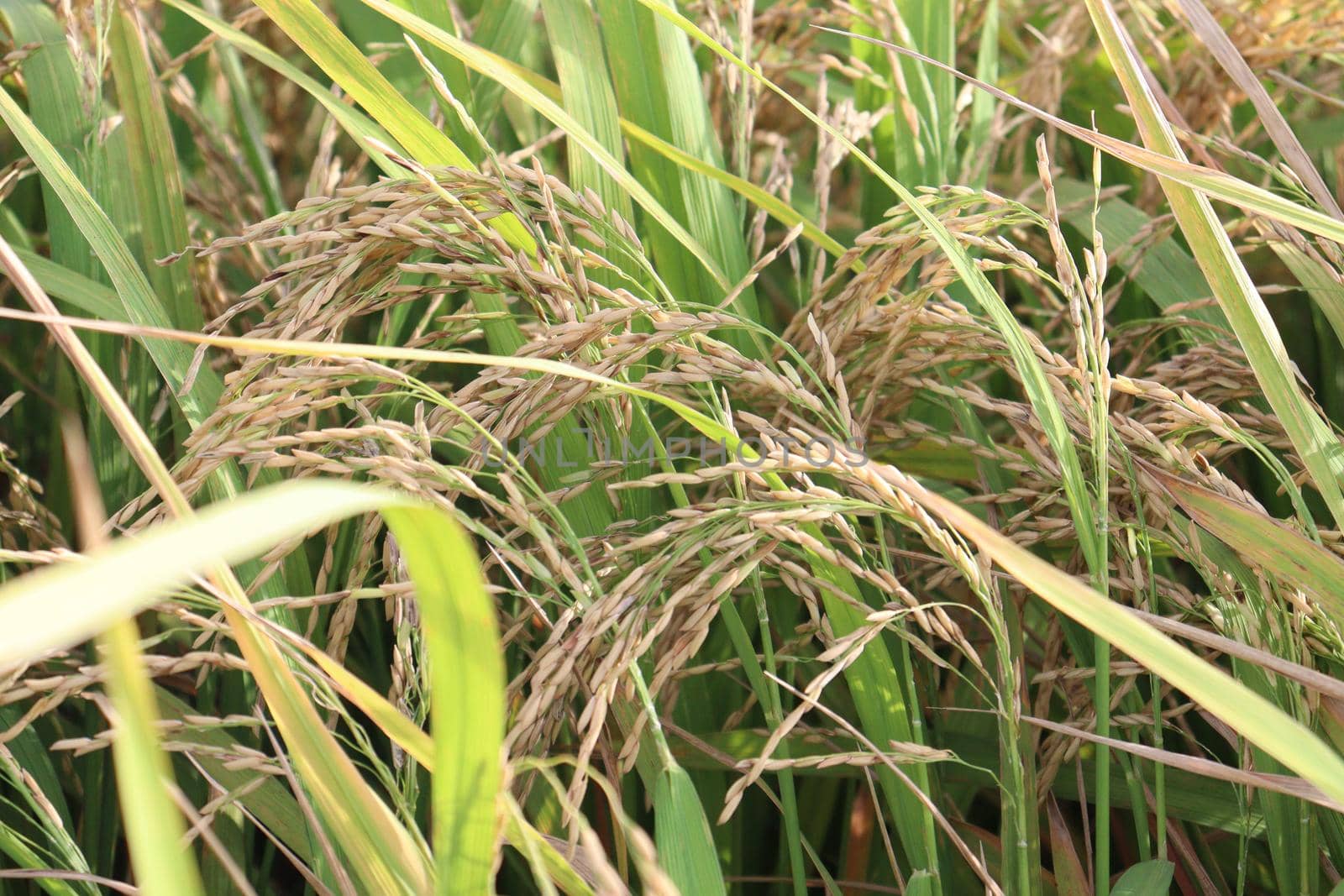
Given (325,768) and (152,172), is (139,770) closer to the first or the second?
(325,768)

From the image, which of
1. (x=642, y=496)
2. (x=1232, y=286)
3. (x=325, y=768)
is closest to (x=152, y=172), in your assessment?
(x=642, y=496)

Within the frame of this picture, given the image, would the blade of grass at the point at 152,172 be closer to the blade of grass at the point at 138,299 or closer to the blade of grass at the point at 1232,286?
the blade of grass at the point at 138,299

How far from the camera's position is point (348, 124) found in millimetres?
1029

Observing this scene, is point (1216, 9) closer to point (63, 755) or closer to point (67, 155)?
point (67, 155)

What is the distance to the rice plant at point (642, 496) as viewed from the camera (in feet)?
2.04

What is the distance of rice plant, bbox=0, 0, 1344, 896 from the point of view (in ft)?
2.04

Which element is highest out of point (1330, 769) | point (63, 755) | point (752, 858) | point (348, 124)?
point (348, 124)

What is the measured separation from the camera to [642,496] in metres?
0.97

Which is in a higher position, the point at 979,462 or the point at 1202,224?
the point at 1202,224

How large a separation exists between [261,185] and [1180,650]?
1.29 meters

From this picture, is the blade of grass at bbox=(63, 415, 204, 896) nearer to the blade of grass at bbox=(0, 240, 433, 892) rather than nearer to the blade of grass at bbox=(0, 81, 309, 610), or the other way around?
the blade of grass at bbox=(0, 240, 433, 892)

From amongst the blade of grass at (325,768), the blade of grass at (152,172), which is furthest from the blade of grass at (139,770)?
the blade of grass at (152,172)

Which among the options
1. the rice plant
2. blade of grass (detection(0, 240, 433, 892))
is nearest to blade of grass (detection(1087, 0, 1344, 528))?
the rice plant

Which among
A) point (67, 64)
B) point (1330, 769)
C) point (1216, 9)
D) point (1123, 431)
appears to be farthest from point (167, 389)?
point (1216, 9)
